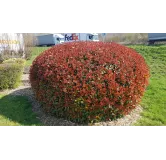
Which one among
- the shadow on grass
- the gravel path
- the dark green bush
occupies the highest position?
the dark green bush

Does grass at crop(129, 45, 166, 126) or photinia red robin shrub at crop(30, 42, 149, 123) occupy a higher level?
photinia red robin shrub at crop(30, 42, 149, 123)

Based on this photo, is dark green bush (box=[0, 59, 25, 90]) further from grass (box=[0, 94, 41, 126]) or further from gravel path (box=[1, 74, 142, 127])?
gravel path (box=[1, 74, 142, 127])

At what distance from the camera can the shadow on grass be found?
3.78 metres

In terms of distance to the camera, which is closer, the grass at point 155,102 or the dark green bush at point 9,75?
the grass at point 155,102

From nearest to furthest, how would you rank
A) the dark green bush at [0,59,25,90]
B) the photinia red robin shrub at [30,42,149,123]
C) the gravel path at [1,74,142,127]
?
the photinia red robin shrub at [30,42,149,123] → the gravel path at [1,74,142,127] → the dark green bush at [0,59,25,90]

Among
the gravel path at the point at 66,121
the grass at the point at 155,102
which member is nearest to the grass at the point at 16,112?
the gravel path at the point at 66,121

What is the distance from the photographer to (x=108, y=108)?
3.35 meters

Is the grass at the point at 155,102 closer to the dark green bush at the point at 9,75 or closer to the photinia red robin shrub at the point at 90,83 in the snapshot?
the photinia red robin shrub at the point at 90,83

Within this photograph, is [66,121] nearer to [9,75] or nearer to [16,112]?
[16,112]

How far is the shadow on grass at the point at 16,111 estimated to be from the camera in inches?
149

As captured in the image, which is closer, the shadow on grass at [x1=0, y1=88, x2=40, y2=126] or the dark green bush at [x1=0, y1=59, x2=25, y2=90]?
the shadow on grass at [x1=0, y1=88, x2=40, y2=126]

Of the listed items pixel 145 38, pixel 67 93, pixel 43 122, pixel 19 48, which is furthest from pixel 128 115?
pixel 145 38

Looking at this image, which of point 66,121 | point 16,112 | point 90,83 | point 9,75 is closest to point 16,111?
point 16,112

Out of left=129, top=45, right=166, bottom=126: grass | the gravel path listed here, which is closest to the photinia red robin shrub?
the gravel path
